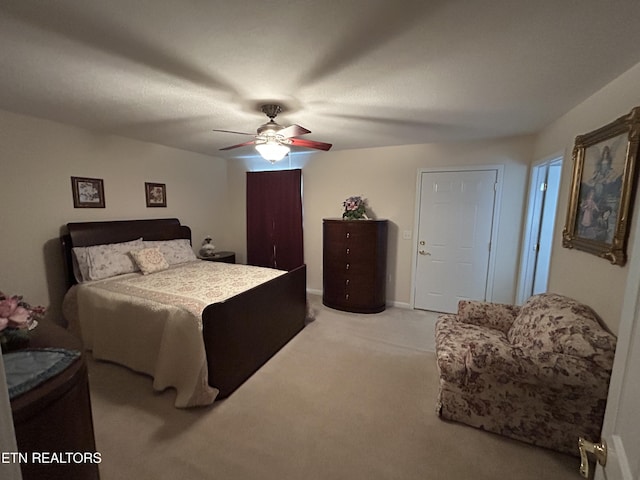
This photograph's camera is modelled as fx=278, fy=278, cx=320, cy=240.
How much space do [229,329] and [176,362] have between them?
444 millimetres

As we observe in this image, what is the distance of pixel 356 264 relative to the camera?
3766 mm

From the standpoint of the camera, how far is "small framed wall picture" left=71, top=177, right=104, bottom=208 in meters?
3.08

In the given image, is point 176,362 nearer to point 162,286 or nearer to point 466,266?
point 162,286

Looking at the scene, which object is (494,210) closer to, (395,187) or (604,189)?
(395,187)

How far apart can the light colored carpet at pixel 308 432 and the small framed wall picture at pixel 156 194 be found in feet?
7.02

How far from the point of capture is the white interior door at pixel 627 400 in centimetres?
61

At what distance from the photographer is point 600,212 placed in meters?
1.85

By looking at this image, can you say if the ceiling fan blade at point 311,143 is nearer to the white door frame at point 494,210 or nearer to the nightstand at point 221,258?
the white door frame at point 494,210

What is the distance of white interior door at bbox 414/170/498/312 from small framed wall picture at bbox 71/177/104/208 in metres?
4.01

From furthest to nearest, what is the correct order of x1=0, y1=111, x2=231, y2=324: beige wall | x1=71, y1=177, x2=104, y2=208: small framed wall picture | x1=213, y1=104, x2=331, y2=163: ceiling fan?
x1=71, y1=177, x2=104, y2=208: small framed wall picture
x1=0, y1=111, x2=231, y2=324: beige wall
x1=213, y1=104, x2=331, y2=163: ceiling fan

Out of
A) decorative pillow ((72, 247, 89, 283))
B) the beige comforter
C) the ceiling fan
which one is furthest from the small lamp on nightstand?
the ceiling fan

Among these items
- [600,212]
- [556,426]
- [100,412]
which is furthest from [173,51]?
[556,426]

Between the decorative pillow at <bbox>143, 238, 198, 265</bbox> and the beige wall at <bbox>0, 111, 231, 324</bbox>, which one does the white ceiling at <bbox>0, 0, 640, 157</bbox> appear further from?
the decorative pillow at <bbox>143, 238, 198, 265</bbox>

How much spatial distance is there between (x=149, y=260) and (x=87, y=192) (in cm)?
104
